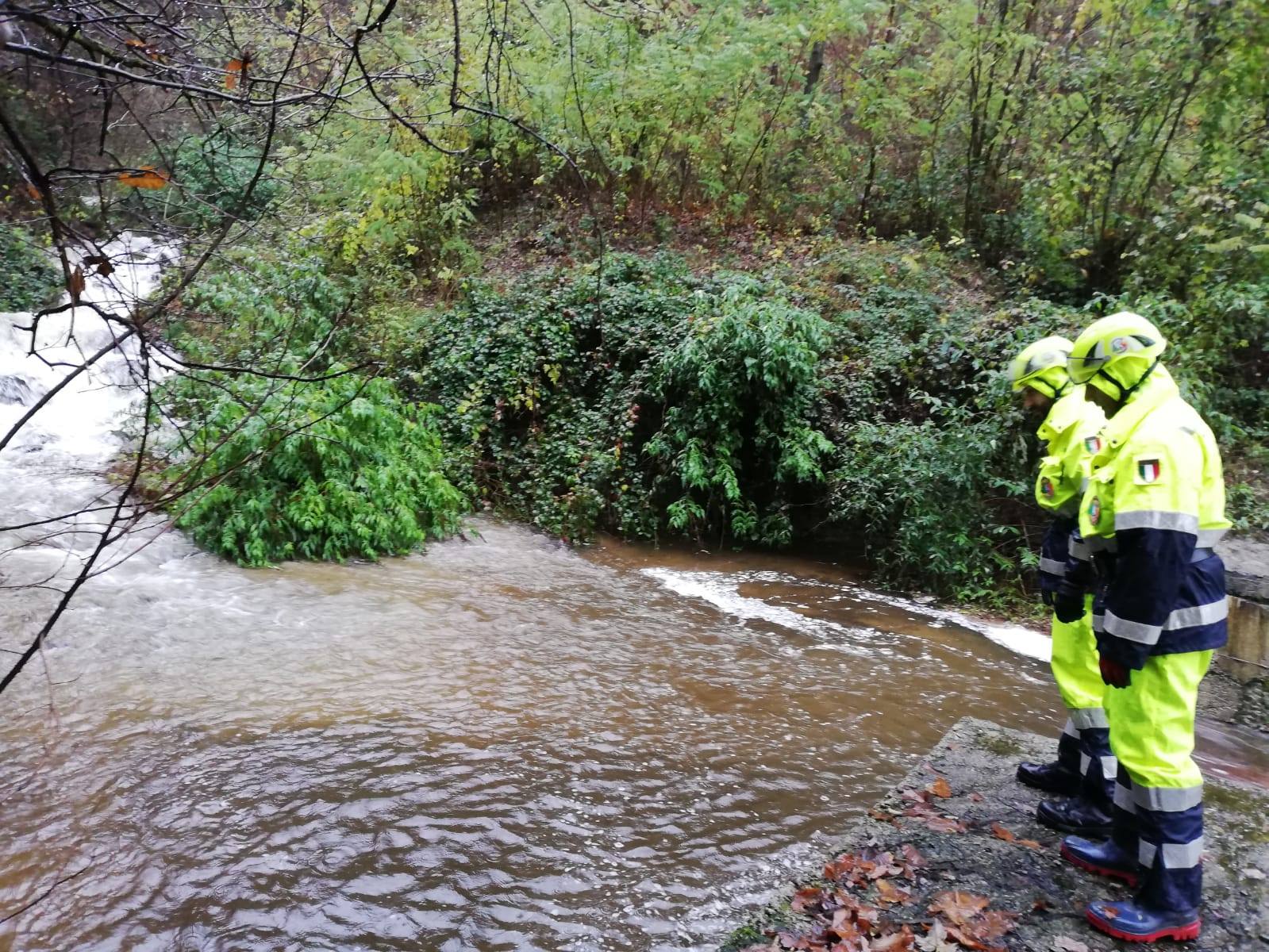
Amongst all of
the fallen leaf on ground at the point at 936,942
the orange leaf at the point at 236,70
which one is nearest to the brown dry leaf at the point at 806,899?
the fallen leaf on ground at the point at 936,942

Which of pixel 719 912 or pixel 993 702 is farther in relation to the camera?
pixel 993 702

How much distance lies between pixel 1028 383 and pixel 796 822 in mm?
2503

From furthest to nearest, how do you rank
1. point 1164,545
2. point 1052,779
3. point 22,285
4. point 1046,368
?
point 22,285 → point 1046,368 → point 1052,779 → point 1164,545

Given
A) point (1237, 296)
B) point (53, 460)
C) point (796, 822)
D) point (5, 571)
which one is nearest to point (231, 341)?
point (53, 460)

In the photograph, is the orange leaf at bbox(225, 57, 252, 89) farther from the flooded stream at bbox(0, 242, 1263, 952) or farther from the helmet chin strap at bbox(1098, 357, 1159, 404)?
the helmet chin strap at bbox(1098, 357, 1159, 404)

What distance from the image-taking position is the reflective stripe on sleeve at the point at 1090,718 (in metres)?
3.46

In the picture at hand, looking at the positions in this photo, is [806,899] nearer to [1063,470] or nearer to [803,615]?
[1063,470]

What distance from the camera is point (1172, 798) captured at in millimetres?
2711

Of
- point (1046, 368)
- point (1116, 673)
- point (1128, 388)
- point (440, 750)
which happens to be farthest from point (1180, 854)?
point (440, 750)

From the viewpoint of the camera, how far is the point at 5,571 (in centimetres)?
632

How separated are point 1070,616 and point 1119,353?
1.15m

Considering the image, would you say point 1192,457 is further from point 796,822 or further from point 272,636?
point 272,636

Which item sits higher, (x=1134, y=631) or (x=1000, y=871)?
(x=1134, y=631)

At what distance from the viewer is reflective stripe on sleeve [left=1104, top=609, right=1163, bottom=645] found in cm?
269
